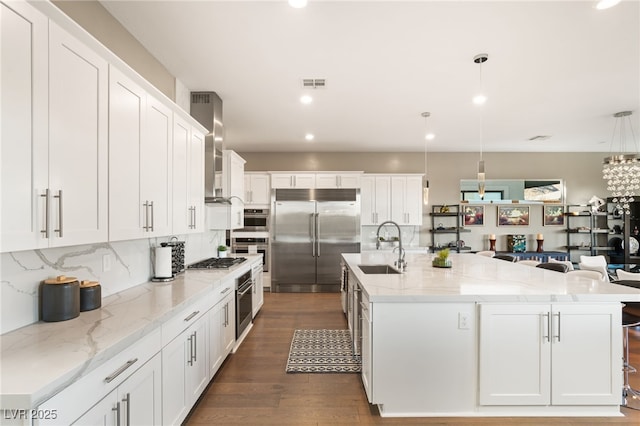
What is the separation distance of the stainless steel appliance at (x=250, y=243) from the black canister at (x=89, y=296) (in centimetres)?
449

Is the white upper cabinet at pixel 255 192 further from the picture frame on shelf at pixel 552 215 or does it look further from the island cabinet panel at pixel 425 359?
the picture frame on shelf at pixel 552 215

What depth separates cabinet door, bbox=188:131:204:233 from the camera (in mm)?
3010

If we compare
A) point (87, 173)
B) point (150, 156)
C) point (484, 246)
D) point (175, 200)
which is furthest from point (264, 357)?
point (484, 246)

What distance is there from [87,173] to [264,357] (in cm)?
248

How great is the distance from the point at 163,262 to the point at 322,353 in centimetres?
186

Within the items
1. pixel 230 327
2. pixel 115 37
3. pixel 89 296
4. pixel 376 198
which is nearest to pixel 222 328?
pixel 230 327

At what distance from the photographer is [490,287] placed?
2451mm

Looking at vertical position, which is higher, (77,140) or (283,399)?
(77,140)

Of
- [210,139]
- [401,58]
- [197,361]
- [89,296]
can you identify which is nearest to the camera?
[89,296]

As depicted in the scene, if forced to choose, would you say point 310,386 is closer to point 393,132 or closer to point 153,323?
point 153,323

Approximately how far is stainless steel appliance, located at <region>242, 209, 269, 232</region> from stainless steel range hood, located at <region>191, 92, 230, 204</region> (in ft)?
8.57

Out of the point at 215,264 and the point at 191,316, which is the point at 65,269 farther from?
the point at 215,264

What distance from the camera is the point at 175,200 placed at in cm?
266

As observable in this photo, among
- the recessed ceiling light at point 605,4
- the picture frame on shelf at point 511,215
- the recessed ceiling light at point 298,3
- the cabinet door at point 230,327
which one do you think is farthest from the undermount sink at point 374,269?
the picture frame on shelf at point 511,215
